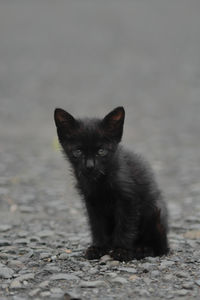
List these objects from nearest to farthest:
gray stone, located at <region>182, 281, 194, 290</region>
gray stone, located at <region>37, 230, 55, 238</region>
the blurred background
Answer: gray stone, located at <region>182, 281, 194, 290</region>
gray stone, located at <region>37, 230, 55, 238</region>
the blurred background

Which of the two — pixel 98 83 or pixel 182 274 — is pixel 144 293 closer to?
pixel 182 274

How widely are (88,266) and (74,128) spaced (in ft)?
4.54

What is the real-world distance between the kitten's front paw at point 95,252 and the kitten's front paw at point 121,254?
17 centimetres

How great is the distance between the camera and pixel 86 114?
14.5 metres

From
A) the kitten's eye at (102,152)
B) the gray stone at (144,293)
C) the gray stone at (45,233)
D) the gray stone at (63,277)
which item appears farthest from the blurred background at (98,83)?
the gray stone at (144,293)

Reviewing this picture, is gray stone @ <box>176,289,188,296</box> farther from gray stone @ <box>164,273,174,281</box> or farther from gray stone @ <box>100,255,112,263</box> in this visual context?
gray stone @ <box>100,255,112,263</box>

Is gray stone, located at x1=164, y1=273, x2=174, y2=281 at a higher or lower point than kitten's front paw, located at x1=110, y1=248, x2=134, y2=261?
lower

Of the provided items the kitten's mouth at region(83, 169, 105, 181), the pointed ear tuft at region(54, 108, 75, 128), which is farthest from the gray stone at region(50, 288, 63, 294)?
the pointed ear tuft at region(54, 108, 75, 128)

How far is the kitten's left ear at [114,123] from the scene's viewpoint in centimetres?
504

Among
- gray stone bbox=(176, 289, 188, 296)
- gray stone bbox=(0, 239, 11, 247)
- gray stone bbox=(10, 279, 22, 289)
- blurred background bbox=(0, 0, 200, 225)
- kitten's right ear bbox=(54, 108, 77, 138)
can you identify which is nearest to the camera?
gray stone bbox=(176, 289, 188, 296)

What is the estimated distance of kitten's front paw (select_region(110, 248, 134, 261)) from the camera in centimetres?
506

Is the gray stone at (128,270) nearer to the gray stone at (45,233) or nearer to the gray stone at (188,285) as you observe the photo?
the gray stone at (188,285)

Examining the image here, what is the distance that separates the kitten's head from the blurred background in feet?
8.95

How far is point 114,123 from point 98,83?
49.1 feet
